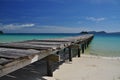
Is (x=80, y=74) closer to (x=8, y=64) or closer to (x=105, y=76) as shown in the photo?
(x=105, y=76)

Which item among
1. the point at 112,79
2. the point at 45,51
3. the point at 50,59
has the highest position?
the point at 45,51

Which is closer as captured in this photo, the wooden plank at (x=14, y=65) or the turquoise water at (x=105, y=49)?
the wooden plank at (x=14, y=65)

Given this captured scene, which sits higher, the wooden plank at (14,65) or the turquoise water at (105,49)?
the wooden plank at (14,65)

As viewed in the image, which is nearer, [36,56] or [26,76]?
[36,56]

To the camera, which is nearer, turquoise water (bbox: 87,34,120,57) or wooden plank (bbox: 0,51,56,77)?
wooden plank (bbox: 0,51,56,77)

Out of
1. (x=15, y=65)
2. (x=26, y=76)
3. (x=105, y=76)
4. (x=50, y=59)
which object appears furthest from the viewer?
(x=105, y=76)

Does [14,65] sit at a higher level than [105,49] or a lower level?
higher

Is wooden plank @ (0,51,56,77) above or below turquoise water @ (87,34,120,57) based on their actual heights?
above

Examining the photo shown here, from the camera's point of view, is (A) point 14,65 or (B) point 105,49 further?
(B) point 105,49

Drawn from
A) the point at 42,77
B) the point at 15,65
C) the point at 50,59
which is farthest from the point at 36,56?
the point at 42,77

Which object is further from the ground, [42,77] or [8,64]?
[8,64]

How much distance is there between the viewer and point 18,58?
10.4 feet

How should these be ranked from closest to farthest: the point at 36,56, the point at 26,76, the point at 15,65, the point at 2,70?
the point at 2,70, the point at 15,65, the point at 36,56, the point at 26,76

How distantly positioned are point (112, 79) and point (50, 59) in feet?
7.80
